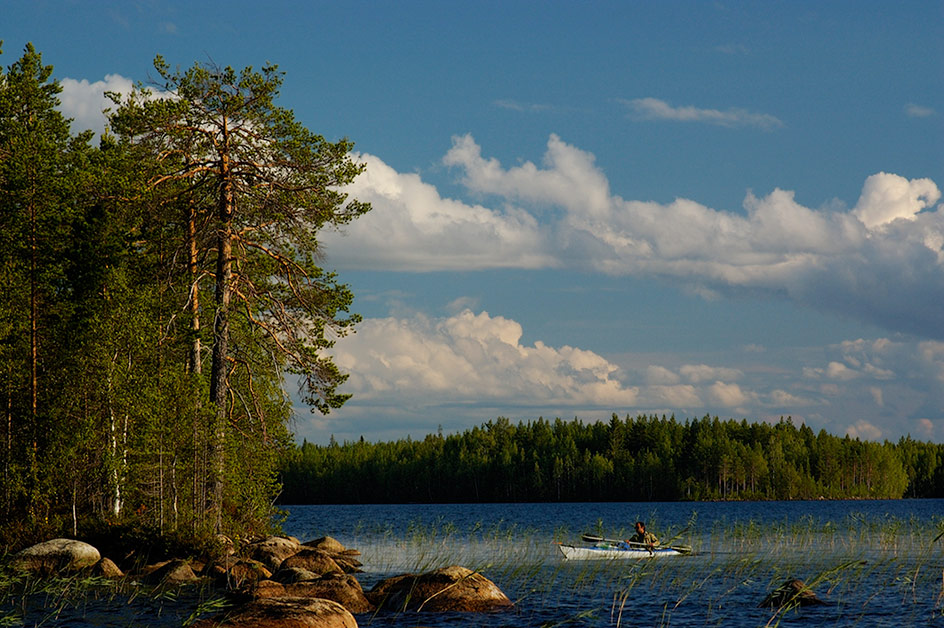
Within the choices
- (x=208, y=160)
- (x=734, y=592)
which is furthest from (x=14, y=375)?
(x=734, y=592)

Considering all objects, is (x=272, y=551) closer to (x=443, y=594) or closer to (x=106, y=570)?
(x=106, y=570)

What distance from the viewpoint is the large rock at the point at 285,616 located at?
56.7 feet

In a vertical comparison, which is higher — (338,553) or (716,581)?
(716,581)

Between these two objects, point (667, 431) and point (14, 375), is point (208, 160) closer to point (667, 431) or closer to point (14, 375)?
point (14, 375)

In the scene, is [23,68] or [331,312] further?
[23,68]

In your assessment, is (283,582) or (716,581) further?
(716,581)

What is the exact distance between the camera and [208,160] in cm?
3322

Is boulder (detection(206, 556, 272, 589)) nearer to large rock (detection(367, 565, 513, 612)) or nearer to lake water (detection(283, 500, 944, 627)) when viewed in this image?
lake water (detection(283, 500, 944, 627))

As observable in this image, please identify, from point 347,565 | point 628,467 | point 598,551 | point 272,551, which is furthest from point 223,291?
point 628,467

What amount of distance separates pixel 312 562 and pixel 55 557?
25.7 feet

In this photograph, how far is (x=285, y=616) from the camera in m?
17.5

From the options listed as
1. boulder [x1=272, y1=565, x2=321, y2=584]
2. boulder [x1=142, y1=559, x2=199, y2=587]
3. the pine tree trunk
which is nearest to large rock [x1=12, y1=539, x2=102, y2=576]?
boulder [x1=142, y1=559, x2=199, y2=587]

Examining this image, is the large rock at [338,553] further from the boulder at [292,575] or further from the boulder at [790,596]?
the boulder at [790,596]

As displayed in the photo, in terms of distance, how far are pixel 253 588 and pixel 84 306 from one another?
48.0ft
